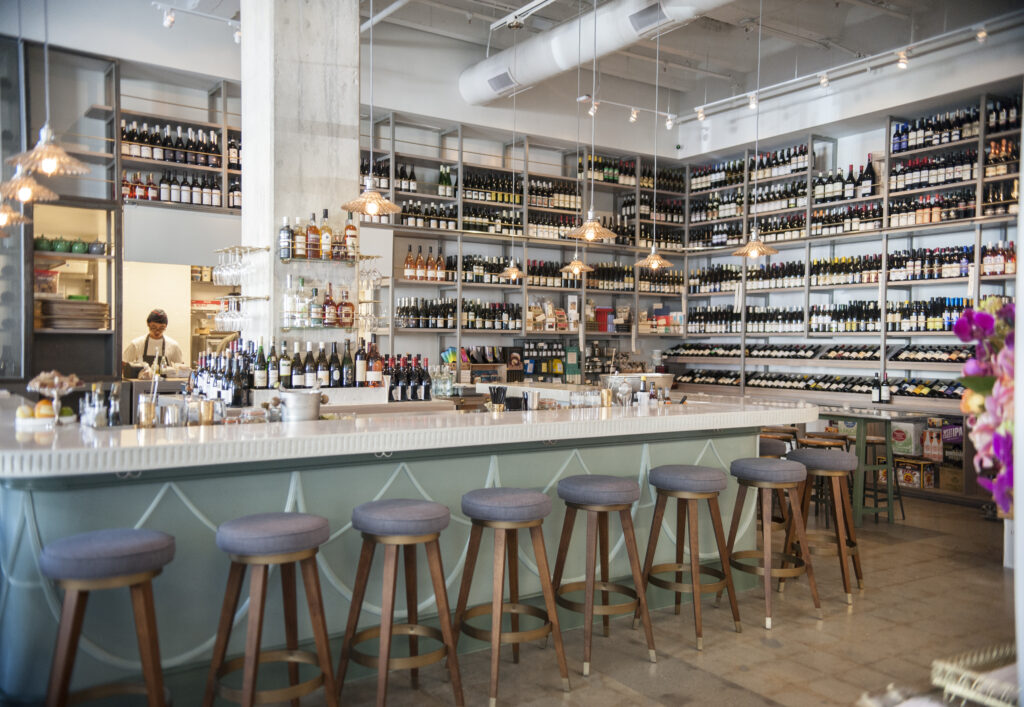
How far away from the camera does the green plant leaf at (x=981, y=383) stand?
4.38ft

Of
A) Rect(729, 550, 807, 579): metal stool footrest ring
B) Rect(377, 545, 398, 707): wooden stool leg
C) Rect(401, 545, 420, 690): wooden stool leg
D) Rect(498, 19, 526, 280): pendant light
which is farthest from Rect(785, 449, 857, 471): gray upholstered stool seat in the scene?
Rect(498, 19, 526, 280): pendant light

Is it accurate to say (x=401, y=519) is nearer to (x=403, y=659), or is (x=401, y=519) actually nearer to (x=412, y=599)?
(x=403, y=659)

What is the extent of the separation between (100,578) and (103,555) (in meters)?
0.07

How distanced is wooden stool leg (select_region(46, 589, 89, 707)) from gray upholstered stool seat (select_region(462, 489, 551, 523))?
4.29 feet

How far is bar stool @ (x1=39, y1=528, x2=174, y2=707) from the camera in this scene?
2230 mm

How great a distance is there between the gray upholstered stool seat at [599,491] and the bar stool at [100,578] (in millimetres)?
1596

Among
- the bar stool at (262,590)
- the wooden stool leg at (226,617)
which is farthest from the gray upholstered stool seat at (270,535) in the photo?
the wooden stool leg at (226,617)

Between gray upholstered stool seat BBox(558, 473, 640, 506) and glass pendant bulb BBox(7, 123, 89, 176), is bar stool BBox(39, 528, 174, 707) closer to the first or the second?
gray upholstered stool seat BBox(558, 473, 640, 506)

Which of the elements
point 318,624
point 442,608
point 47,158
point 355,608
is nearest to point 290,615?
point 355,608

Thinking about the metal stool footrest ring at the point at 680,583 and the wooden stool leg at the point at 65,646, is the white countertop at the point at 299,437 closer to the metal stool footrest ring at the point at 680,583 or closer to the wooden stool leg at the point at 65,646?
the wooden stool leg at the point at 65,646

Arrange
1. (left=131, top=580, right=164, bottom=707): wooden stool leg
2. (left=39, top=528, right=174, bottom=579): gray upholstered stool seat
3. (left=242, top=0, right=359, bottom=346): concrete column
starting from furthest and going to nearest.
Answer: (left=242, top=0, right=359, bottom=346): concrete column, (left=131, top=580, right=164, bottom=707): wooden stool leg, (left=39, top=528, right=174, bottom=579): gray upholstered stool seat

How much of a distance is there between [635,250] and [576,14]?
9.61 ft

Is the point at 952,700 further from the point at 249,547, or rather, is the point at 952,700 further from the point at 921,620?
the point at 921,620

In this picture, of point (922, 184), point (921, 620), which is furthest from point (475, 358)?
point (921, 620)
